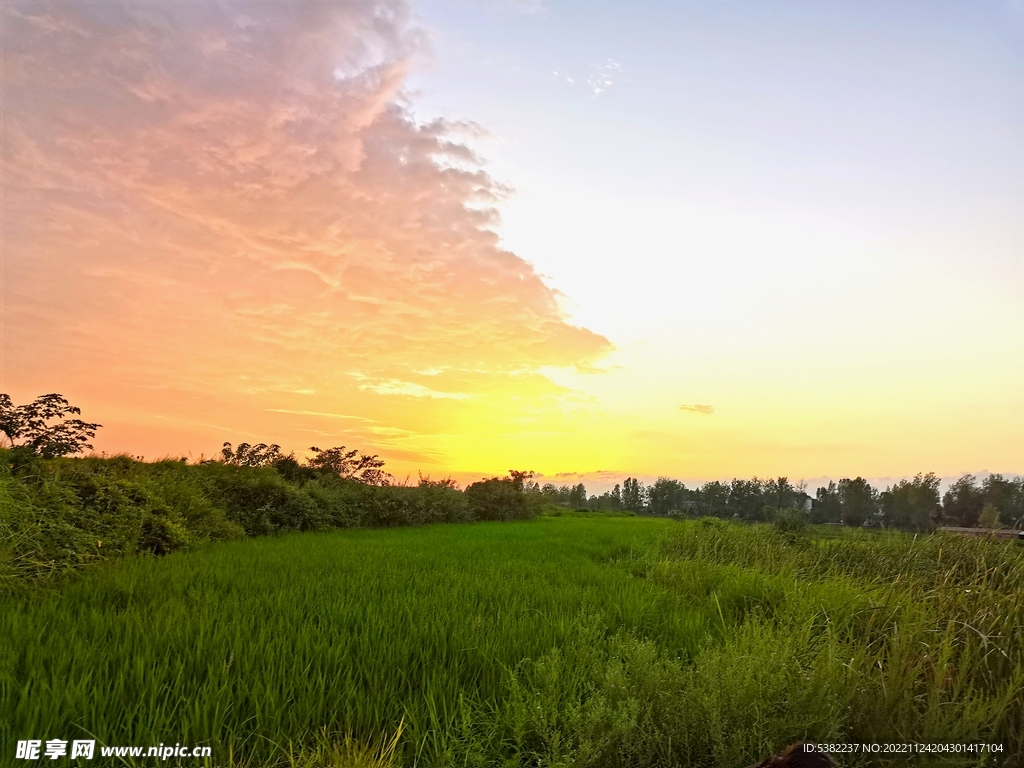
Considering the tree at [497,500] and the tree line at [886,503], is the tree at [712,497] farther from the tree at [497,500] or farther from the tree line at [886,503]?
the tree at [497,500]

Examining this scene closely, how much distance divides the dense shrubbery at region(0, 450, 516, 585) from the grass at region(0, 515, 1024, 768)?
0.66 m

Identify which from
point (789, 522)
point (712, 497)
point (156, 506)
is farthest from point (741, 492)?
point (156, 506)

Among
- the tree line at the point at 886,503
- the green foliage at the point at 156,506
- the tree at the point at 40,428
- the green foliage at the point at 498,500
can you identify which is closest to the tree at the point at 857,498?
the tree line at the point at 886,503

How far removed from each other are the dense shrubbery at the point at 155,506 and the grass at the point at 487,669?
66cm

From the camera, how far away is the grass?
9.31 feet

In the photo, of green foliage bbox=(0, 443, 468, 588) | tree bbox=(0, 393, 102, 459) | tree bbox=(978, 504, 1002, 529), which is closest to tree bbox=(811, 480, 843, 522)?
tree bbox=(978, 504, 1002, 529)

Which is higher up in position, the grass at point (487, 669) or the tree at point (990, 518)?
the tree at point (990, 518)

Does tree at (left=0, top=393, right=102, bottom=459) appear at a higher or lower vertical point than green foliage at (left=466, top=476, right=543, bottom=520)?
higher

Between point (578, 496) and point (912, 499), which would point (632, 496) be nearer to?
point (578, 496)

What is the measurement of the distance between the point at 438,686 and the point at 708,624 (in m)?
3.23

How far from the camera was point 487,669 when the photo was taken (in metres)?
3.86

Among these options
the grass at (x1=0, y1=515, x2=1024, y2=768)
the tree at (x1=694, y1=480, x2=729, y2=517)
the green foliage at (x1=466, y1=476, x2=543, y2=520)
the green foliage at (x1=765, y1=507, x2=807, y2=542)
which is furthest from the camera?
the tree at (x1=694, y1=480, x2=729, y2=517)

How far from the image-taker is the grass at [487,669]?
9.31ft

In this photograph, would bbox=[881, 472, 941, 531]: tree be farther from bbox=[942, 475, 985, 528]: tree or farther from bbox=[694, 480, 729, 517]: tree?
bbox=[694, 480, 729, 517]: tree
